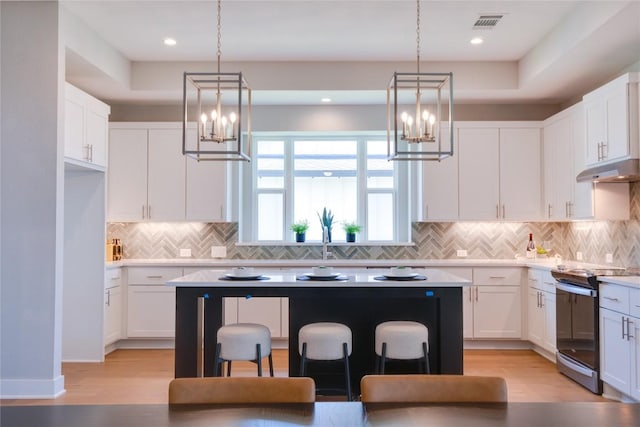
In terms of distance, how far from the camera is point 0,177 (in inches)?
150

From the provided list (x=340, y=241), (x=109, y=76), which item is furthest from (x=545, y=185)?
(x=109, y=76)

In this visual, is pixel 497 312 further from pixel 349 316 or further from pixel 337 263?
pixel 349 316

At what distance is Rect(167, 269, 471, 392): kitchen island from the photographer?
3322mm

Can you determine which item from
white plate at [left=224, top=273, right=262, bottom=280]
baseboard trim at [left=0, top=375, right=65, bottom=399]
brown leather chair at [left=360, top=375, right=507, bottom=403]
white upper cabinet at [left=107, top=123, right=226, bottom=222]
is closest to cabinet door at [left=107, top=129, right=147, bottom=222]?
white upper cabinet at [left=107, top=123, right=226, bottom=222]

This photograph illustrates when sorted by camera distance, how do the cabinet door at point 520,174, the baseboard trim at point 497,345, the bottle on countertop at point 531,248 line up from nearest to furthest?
the baseboard trim at point 497,345 < the cabinet door at point 520,174 < the bottle on countertop at point 531,248

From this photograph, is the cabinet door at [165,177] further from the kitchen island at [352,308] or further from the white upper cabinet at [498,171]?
the white upper cabinet at [498,171]

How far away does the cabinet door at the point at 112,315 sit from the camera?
16.7 ft

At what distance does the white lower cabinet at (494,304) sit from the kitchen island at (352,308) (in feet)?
6.26

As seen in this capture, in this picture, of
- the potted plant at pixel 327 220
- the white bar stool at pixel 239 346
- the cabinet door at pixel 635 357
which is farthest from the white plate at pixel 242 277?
the cabinet door at pixel 635 357

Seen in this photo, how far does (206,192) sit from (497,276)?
336cm

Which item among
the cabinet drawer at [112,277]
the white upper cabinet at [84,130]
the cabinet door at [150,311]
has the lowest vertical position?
the cabinet door at [150,311]

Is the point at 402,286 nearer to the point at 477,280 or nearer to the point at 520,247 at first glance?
the point at 477,280

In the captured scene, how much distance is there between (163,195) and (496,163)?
12.5 ft

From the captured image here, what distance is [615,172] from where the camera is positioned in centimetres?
398
